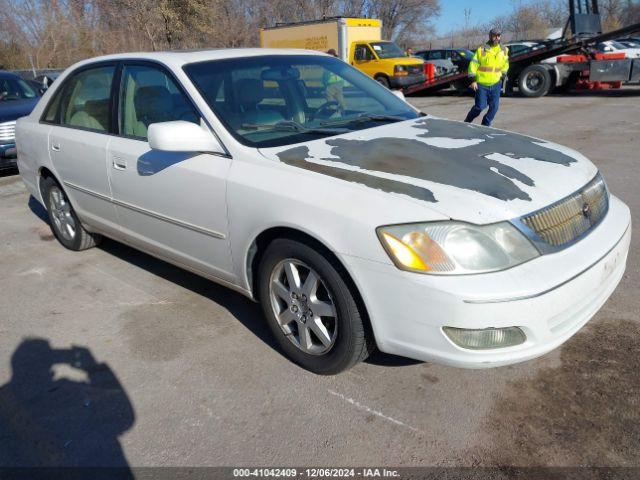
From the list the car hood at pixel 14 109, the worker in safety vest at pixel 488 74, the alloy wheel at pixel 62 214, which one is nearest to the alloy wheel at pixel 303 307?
the alloy wheel at pixel 62 214

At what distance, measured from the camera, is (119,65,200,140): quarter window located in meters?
3.52

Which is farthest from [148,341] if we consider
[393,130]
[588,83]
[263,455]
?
[588,83]

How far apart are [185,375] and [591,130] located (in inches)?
393

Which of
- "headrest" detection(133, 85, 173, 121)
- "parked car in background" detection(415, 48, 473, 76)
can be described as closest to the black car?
"headrest" detection(133, 85, 173, 121)

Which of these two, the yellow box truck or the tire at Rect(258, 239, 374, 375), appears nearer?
the tire at Rect(258, 239, 374, 375)

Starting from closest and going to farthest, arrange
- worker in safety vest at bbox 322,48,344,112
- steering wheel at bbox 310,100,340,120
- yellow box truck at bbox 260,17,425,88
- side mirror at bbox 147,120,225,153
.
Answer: side mirror at bbox 147,120,225,153, steering wheel at bbox 310,100,340,120, worker in safety vest at bbox 322,48,344,112, yellow box truck at bbox 260,17,425,88

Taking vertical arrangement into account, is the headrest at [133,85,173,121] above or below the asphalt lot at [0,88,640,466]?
above

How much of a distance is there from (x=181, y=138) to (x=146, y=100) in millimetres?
984

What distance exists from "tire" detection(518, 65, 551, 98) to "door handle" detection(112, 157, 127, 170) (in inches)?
630

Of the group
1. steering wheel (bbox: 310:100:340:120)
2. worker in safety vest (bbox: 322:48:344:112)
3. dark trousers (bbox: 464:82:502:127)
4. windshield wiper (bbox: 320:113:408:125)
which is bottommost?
dark trousers (bbox: 464:82:502:127)

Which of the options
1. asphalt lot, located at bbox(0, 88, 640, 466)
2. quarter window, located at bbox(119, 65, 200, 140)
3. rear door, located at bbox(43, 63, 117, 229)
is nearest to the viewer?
asphalt lot, located at bbox(0, 88, 640, 466)

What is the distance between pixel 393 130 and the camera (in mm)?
3455

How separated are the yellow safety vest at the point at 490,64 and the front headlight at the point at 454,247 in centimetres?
818

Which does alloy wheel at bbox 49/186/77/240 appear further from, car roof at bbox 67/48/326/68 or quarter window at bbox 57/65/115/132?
car roof at bbox 67/48/326/68
